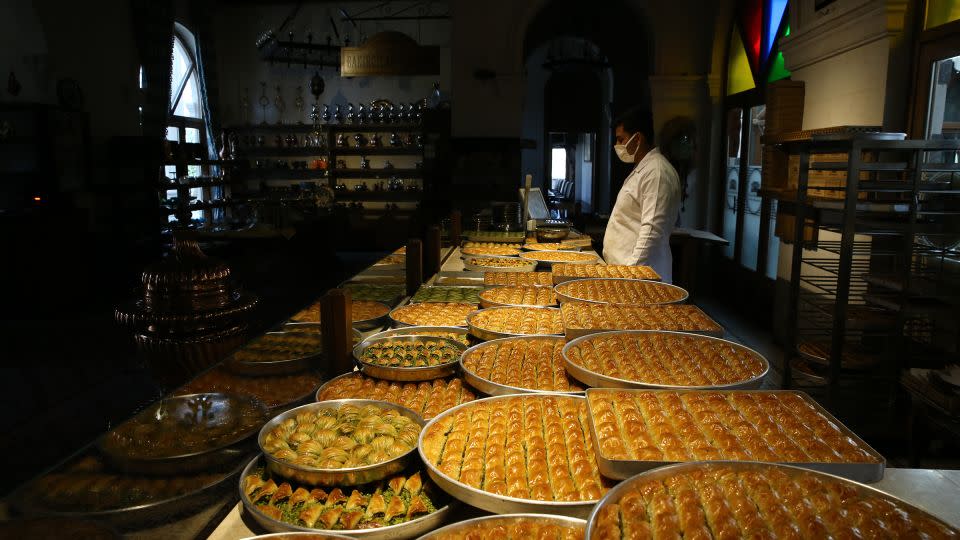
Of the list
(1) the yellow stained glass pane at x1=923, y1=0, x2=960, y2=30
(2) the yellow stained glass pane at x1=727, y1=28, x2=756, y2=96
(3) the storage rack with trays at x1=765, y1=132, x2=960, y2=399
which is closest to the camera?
(3) the storage rack with trays at x1=765, y1=132, x2=960, y2=399

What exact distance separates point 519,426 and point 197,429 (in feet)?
2.70

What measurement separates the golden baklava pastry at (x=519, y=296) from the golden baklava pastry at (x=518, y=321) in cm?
14

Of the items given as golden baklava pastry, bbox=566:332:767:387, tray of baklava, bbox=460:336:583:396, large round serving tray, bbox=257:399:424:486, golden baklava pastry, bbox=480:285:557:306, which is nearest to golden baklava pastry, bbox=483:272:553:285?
golden baklava pastry, bbox=480:285:557:306

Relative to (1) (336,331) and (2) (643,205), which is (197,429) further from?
(2) (643,205)

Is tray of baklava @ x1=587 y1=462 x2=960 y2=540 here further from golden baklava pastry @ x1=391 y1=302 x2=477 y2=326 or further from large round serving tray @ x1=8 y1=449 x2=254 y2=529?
golden baklava pastry @ x1=391 y1=302 x2=477 y2=326

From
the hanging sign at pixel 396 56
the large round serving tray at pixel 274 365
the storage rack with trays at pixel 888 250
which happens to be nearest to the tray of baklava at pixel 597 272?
the storage rack with trays at pixel 888 250

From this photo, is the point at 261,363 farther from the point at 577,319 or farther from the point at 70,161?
the point at 70,161

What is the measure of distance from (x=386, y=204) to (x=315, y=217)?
369cm

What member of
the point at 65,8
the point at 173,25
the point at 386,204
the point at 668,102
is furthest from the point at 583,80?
the point at 65,8

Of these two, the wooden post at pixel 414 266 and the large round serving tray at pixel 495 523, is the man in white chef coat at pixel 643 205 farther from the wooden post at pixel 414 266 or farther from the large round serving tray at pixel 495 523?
the large round serving tray at pixel 495 523

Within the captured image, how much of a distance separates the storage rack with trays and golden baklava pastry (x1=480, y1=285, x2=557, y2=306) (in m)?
2.14

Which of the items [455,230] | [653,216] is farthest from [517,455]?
[455,230]

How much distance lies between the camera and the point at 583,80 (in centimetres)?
1664

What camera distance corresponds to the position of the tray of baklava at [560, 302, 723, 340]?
242 cm
